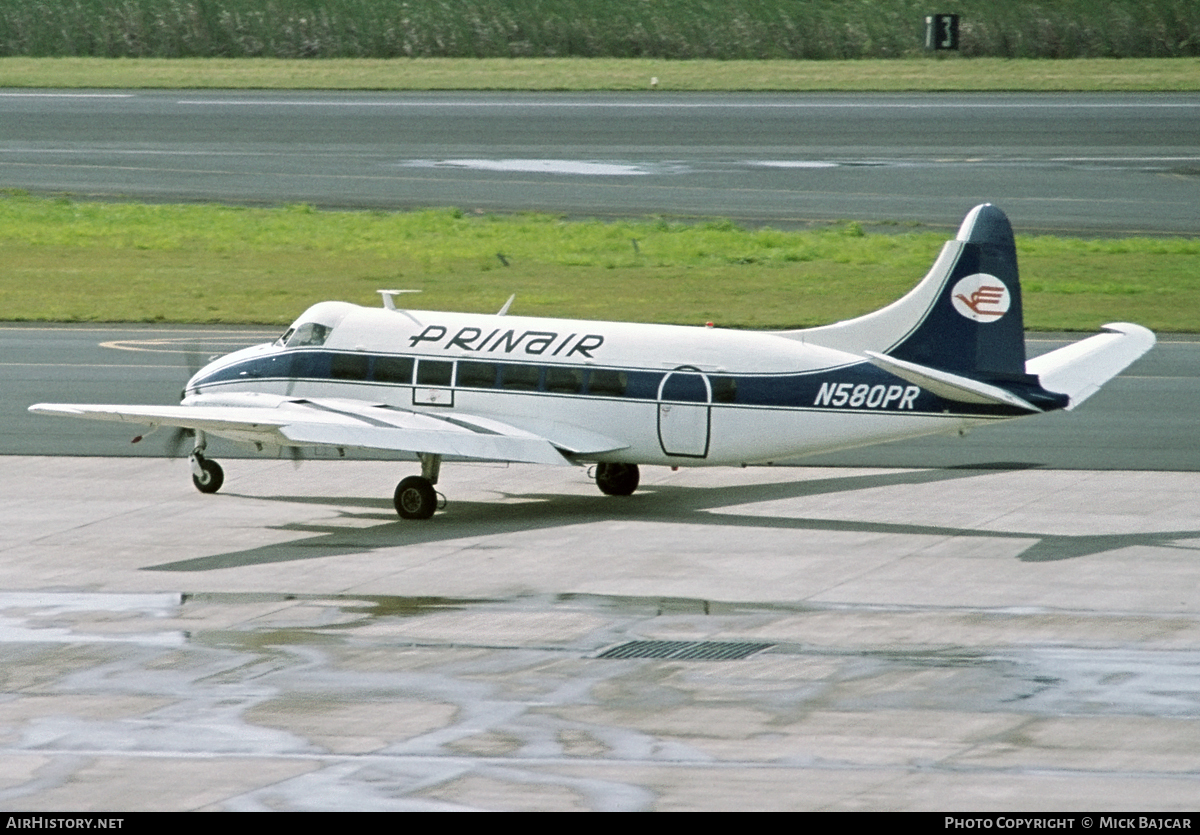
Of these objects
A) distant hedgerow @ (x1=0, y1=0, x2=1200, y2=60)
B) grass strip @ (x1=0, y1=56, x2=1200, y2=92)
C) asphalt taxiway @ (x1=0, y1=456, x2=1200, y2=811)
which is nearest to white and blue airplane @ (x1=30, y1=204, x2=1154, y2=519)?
asphalt taxiway @ (x1=0, y1=456, x2=1200, y2=811)

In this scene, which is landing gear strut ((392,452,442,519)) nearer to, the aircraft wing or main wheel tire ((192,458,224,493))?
the aircraft wing

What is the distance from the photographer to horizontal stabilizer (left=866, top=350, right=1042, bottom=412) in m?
27.7

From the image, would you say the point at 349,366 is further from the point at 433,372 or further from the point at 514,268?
the point at 514,268

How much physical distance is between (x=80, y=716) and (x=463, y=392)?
13226mm

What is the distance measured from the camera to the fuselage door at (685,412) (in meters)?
29.7

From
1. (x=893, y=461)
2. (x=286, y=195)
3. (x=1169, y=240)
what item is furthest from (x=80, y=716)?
(x=286, y=195)

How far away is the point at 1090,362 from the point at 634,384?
25.8 feet

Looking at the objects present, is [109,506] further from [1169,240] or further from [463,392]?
[1169,240]

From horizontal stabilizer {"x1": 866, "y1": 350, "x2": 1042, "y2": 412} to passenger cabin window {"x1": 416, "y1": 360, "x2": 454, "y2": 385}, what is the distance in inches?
303

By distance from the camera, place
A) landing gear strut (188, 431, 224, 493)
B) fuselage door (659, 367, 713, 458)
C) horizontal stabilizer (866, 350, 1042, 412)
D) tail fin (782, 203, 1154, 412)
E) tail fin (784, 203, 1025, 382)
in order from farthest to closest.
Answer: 1. landing gear strut (188, 431, 224, 493)
2. fuselage door (659, 367, 713, 458)
3. tail fin (784, 203, 1025, 382)
4. tail fin (782, 203, 1154, 412)
5. horizontal stabilizer (866, 350, 1042, 412)

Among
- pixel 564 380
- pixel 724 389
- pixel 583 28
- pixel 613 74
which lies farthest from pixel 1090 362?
pixel 583 28

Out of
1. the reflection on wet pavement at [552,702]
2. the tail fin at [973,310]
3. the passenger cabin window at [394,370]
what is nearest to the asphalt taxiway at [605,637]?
the reflection on wet pavement at [552,702]

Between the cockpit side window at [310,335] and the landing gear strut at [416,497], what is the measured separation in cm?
349

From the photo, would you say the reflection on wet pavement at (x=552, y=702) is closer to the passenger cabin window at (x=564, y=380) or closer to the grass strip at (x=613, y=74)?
the passenger cabin window at (x=564, y=380)
